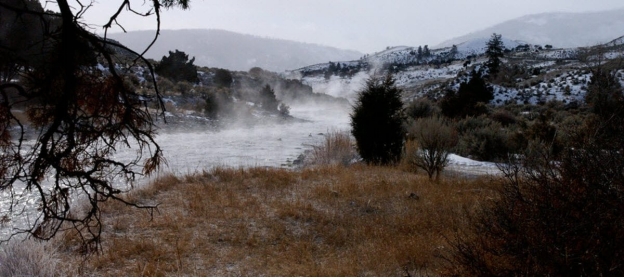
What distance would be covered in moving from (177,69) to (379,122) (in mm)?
26276

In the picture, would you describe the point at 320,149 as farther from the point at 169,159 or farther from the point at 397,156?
the point at 169,159

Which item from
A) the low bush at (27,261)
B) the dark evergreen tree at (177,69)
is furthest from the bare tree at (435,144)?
the dark evergreen tree at (177,69)

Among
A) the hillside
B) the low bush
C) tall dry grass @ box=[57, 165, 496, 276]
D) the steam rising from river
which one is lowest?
the steam rising from river

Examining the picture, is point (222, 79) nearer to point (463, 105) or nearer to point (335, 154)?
point (463, 105)

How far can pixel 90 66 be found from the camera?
3031 mm

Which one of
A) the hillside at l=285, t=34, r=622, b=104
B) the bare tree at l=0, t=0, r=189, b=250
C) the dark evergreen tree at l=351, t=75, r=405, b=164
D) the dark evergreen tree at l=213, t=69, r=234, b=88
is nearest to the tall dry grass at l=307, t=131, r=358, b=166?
the dark evergreen tree at l=351, t=75, r=405, b=164

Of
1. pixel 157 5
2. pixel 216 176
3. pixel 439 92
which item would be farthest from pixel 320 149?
pixel 439 92

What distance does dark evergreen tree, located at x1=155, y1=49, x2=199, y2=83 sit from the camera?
33.1 meters

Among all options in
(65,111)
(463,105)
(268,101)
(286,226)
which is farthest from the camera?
(268,101)

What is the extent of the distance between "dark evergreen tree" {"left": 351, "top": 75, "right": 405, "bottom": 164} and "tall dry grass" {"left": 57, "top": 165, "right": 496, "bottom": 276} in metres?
2.00

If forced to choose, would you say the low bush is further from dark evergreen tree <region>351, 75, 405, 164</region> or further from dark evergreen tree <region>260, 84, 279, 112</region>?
dark evergreen tree <region>260, 84, 279, 112</region>

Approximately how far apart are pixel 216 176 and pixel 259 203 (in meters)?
2.97

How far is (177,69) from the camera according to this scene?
111 feet

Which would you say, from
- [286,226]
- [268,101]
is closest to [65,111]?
[286,226]
